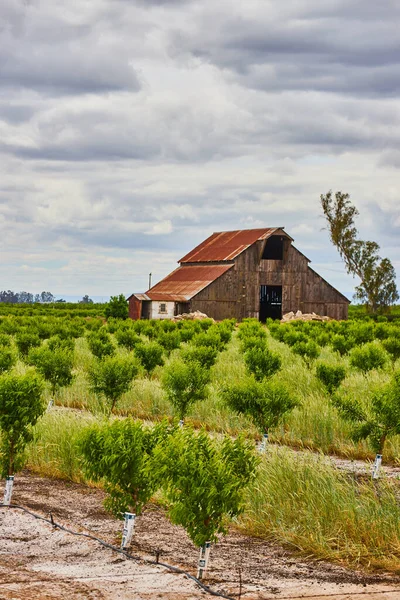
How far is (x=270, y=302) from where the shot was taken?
2248 inches

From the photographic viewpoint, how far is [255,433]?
52.3 feet

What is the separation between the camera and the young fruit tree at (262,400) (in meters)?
13.1

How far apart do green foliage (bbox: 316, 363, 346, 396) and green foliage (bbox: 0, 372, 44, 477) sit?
29.7 ft

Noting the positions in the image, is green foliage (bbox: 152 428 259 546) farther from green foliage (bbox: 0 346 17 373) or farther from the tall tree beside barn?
the tall tree beside barn

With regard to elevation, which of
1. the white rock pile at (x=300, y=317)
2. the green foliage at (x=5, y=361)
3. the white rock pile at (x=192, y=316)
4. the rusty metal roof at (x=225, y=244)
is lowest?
the green foliage at (x=5, y=361)

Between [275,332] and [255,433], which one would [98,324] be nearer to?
[275,332]

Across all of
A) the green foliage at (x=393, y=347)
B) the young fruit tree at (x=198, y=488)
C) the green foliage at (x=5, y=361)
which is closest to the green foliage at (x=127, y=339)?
the green foliage at (x=393, y=347)

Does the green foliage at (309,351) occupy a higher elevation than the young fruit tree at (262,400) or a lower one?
higher

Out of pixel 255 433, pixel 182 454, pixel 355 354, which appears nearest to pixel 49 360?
pixel 255 433

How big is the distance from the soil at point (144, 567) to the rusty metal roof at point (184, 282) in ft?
137

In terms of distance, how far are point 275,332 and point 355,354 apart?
14.5 metres

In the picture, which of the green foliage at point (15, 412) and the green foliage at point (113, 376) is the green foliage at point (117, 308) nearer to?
the green foliage at point (113, 376)

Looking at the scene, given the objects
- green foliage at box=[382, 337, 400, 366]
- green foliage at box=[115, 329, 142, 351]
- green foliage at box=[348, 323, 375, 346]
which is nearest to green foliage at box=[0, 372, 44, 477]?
→ green foliage at box=[382, 337, 400, 366]

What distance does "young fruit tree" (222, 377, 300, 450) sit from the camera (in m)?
13.1
